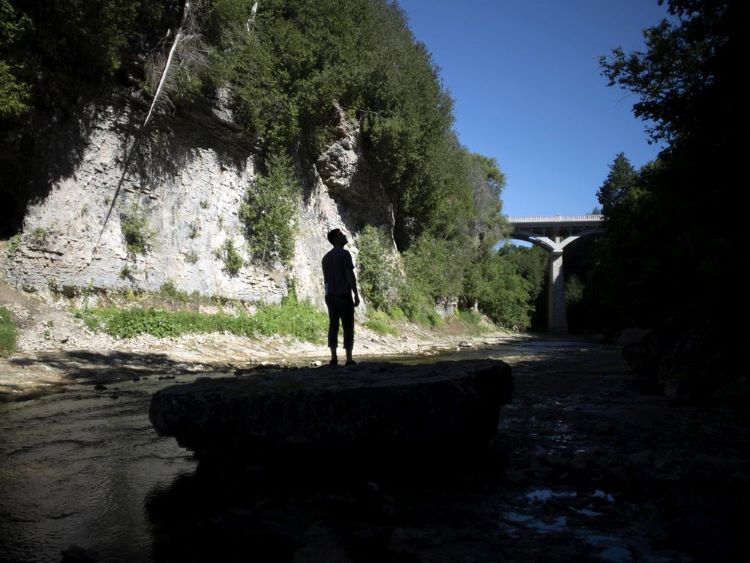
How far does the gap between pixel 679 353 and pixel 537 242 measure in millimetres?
64932

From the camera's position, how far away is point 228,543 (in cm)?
282

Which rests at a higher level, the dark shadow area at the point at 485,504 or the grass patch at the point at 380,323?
the grass patch at the point at 380,323

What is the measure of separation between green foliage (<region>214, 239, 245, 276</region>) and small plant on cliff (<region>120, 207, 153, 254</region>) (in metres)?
3.37

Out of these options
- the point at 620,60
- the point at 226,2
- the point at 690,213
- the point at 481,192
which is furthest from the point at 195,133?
the point at 481,192

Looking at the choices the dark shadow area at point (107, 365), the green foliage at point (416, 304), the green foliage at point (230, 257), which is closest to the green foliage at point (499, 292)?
the green foliage at point (416, 304)

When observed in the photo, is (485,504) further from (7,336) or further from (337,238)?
(7,336)

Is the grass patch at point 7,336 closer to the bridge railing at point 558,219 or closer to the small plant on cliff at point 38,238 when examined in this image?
the small plant on cliff at point 38,238

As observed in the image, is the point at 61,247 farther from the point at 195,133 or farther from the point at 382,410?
the point at 382,410

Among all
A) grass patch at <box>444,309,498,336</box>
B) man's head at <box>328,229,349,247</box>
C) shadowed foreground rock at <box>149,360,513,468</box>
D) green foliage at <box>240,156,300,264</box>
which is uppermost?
green foliage at <box>240,156,300,264</box>

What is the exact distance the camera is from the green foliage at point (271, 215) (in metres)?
23.1

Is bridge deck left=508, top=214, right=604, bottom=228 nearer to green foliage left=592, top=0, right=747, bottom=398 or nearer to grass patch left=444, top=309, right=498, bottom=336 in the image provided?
grass patch left=444, top=309, right=498, bottom=336

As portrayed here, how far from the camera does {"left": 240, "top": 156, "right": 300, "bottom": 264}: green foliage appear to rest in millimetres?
23078

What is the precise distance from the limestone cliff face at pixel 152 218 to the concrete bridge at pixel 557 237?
5157 cm

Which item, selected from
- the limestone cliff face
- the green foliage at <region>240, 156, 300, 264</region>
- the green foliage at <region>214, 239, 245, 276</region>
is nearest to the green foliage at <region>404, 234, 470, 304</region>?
the limestone cliff face
